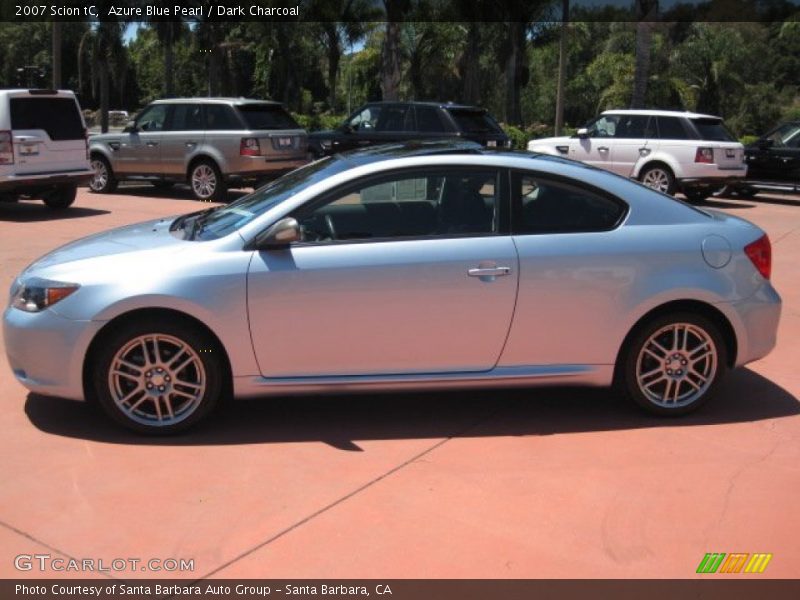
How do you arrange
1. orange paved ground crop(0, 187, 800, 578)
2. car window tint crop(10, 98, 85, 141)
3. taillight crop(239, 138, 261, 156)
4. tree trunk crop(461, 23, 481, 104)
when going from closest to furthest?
orange paved ground crop(0, 187, 800, 578) → car window tint crop(10, 98, 85, 141) → taillight crop(239, 138, 261, 156) → tree trunk crop(461, 23, 481, 104)

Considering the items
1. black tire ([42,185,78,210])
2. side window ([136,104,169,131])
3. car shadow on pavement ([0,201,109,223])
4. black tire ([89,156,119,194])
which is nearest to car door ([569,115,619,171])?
side window ([136,104,169,131])

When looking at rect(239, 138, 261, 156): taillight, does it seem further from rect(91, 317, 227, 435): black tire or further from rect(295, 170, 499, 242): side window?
rect(91, 317, 227, 435): black tire

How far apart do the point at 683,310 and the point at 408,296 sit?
159 centimetres

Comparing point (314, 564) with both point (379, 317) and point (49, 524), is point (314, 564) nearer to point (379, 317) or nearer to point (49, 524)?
point (49, 524)

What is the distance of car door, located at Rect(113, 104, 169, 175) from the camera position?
16.4 m

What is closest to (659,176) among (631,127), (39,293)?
(631,127)

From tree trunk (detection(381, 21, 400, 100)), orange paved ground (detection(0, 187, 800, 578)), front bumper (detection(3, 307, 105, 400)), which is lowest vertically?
orange paved ground (detection(0, 187, 800, 578))

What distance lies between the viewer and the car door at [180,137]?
16016 millimetres

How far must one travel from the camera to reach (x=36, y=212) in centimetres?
1459

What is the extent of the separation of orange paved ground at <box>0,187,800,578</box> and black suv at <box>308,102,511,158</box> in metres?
10.8

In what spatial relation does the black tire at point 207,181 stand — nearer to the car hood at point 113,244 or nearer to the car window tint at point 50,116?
the car window tint at point 50,116

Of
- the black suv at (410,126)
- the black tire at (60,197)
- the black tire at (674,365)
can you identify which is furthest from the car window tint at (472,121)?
the black tire at (674,365)
